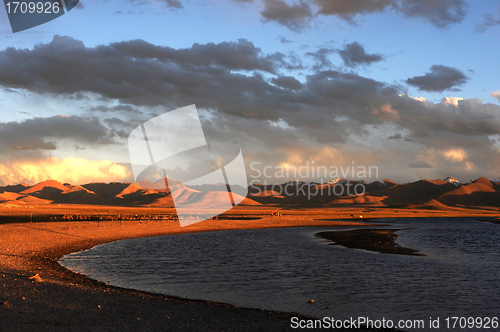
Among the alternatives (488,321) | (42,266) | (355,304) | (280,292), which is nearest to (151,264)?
(42,266)

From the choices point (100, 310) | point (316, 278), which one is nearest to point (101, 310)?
point (100, 310)

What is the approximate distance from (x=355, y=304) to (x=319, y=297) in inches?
63.2

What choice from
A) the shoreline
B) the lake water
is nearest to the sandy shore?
the shoreline

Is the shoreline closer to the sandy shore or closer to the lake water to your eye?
the sandy shore

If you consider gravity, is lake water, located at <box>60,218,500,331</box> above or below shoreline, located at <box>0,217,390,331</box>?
below

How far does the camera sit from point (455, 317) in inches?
533

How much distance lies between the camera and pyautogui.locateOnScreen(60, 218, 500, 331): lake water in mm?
14695

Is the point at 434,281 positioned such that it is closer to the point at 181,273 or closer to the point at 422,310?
the point at 422,310

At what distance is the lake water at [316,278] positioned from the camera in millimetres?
14695

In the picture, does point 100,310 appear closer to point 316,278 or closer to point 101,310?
point 101,310

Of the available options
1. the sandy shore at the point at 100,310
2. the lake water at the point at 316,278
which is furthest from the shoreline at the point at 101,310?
the lake water at the point at 316,278

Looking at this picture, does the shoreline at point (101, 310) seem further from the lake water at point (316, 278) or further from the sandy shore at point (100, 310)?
the lake water at point (316, 278)

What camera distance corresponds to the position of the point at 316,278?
1977cm

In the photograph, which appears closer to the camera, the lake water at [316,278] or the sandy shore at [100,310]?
the sandy shore at [100,310]
